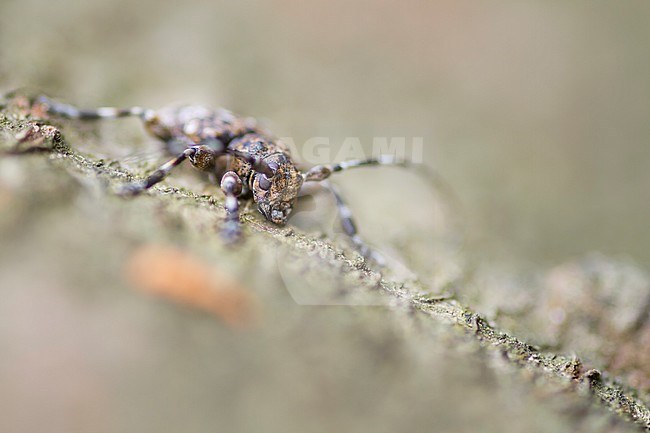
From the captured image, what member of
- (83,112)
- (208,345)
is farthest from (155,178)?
(83,112)

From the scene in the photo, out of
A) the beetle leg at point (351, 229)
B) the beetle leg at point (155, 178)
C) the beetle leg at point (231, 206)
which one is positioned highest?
the beetle leg at point (155, 178)

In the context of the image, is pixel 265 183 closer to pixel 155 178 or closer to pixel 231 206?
pixel 231 206

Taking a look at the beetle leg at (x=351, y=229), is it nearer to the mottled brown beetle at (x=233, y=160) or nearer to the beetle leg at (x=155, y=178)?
the mottled brown beetle at (x=233, y=160)

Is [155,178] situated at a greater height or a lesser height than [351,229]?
greater

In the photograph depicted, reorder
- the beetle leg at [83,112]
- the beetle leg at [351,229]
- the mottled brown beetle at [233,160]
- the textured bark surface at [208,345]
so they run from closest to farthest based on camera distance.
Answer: the textured bark surface at [208,345]
the mottled brown beetle at [233,160]
the beetle leg at [351,229]
the beetle leg at [83,112]

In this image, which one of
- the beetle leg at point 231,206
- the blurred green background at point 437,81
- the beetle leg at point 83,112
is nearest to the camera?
the beetle leg at point 231,206

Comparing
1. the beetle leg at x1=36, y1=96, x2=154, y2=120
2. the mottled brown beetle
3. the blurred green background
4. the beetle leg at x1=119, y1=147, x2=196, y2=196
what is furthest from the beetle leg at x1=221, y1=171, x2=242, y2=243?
the blurred green background

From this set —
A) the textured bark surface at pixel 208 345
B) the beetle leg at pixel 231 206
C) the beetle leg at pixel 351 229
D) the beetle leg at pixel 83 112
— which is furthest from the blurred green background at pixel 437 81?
the textured bark surface at pixel 208 345
